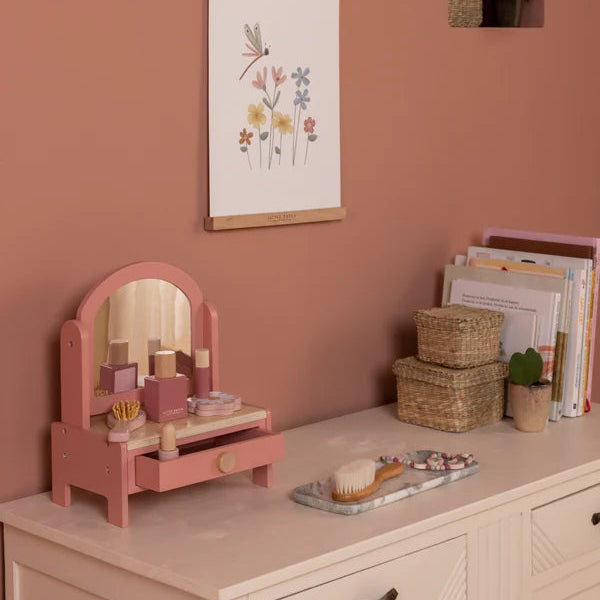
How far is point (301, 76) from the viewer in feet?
6.08

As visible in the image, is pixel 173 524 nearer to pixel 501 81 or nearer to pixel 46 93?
pixel 46 93

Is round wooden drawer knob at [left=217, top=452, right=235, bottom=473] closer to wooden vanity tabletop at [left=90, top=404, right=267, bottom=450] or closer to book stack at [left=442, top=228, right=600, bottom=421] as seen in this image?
wooden vanity tabletop at [left=90, top=404, right=267, bottom=450]

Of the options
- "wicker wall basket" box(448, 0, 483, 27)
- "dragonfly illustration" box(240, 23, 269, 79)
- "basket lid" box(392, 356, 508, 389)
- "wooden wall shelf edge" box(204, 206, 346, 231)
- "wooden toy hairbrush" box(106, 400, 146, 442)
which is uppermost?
"wicker wall basket" box(448, 0, 483, 27)

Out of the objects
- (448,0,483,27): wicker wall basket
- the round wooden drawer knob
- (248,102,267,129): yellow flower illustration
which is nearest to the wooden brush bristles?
the round wooden drawer knob

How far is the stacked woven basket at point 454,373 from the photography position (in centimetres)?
187

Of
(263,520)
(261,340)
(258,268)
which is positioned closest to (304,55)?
(258,268)

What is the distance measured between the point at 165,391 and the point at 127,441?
112 mm

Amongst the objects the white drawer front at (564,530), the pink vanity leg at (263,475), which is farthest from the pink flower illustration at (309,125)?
the white drawer front at (564,530)

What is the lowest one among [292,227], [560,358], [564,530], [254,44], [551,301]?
[564,530]

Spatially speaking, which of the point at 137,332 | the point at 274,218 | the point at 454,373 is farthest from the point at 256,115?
the point at 454,373

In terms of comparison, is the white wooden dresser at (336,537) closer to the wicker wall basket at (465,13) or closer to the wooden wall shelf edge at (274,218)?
the wooden wall shelf edge at (274,218)

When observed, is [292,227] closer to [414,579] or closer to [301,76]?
[301,76]

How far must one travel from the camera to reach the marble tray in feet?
4.84

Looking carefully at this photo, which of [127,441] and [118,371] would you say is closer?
[127,441]
